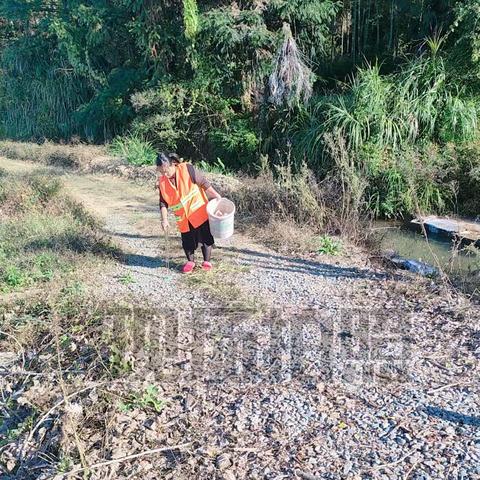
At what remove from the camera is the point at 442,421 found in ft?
10.8

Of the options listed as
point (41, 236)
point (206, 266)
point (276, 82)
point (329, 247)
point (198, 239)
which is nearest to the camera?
point (198, 239)

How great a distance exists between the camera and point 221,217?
16.8ft

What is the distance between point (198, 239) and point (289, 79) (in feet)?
19.9

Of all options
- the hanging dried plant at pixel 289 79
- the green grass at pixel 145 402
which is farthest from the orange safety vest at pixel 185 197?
the hanging dried plant at pixel 289 79

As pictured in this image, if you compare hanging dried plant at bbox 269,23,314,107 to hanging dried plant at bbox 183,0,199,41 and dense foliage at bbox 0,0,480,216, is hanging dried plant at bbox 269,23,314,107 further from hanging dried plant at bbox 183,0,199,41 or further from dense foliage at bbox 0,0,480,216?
hanging dried plant at bbox 183,0,199,41

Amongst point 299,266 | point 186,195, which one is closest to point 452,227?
point 299,266

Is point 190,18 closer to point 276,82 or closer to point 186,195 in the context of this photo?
point 276,82

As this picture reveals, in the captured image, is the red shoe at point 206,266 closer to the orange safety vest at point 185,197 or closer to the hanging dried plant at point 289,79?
the orange safety vest at point 185,197

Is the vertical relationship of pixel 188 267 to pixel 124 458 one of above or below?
above

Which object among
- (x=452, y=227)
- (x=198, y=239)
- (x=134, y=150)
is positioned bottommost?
(x=452, y=227)

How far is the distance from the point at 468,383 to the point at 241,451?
1698 millimetres

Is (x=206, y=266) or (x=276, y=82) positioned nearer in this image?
(x=206, y=266)

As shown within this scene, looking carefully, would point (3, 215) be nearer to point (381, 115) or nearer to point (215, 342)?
point (215, 342)

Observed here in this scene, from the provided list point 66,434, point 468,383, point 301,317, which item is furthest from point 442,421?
point 66,434
